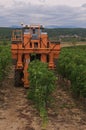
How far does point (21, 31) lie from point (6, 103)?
17.0 ft

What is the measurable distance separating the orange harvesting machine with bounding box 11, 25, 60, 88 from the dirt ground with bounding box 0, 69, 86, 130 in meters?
0.99

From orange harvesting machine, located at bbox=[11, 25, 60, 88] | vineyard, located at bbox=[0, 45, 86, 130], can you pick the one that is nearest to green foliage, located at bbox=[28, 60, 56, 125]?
vineyard, located at bbox=[0, 45, 86, 130]

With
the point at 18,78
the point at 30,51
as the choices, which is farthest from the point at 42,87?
the point at 18,78

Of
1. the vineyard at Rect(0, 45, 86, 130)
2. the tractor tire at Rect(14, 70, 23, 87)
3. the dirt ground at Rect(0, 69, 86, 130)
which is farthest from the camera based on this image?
the tractor tire at Rect(14, 70, 23, 87)

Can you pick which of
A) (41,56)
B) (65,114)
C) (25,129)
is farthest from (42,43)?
(25,129)

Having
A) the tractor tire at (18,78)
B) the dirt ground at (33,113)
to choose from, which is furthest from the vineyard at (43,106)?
the tractor tire at (18,78)

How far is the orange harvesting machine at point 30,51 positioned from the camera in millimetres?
15477

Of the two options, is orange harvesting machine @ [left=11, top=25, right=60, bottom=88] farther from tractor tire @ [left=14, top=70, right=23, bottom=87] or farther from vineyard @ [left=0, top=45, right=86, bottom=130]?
vineyard @ [left=0, top=45, right=86, bottom=130]

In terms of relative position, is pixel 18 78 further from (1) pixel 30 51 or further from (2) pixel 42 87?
(2) pixel 42 87

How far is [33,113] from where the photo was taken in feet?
39.2

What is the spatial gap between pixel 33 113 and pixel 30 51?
426cm

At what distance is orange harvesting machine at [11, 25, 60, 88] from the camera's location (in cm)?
1548

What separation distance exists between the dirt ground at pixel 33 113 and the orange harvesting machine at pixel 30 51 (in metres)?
0.99

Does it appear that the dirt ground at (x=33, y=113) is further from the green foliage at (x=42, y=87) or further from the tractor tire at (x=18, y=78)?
the tractor tire at (x=18, y=78)
